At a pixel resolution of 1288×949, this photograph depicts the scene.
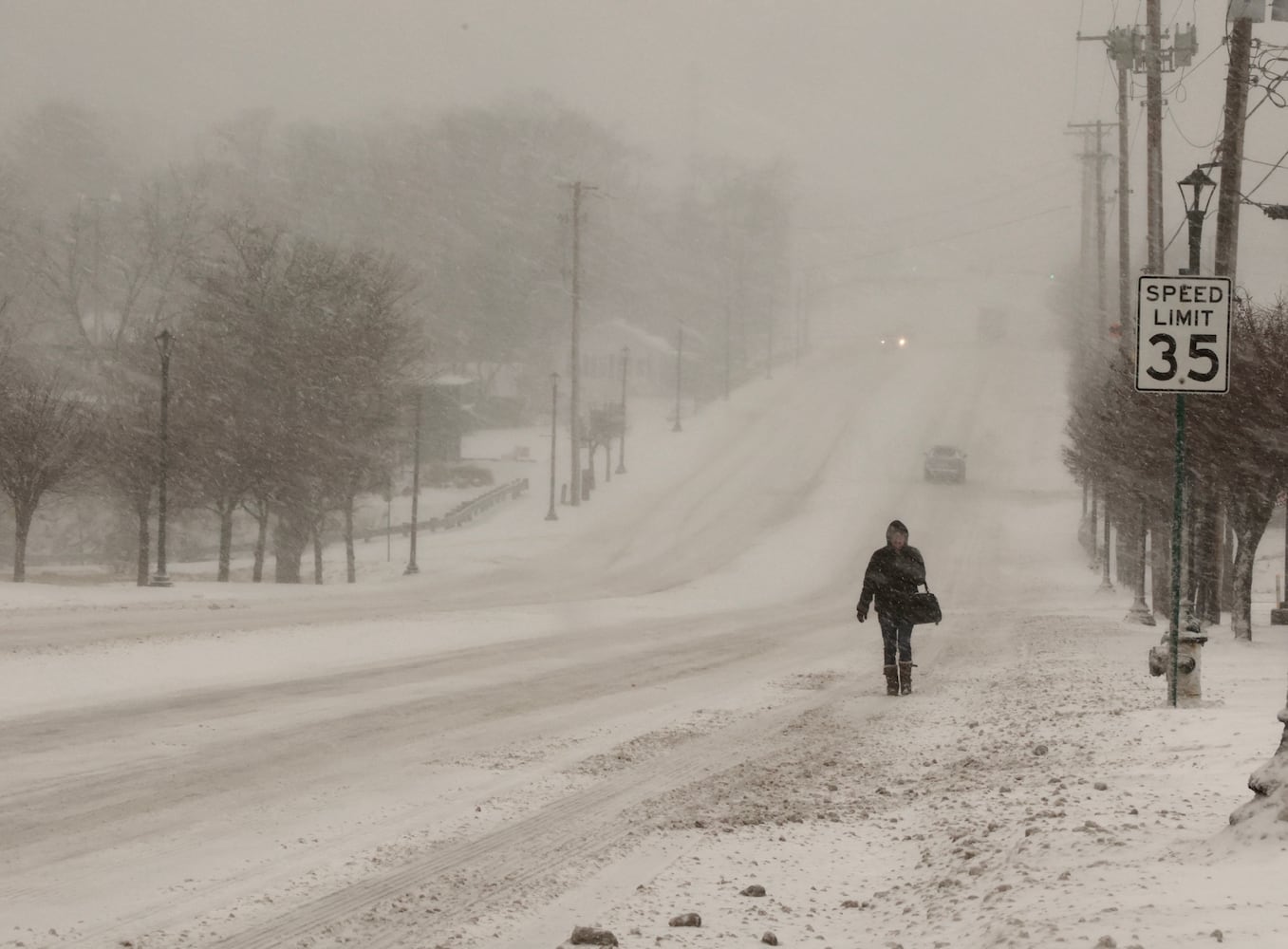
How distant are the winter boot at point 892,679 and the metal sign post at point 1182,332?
545 cm

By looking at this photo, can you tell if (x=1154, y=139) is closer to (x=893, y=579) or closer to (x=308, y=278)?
(x=893, y=579)

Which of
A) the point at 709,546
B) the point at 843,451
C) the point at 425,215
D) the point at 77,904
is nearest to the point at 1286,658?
the point at 77,904

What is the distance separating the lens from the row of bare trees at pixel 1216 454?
66.6 ft

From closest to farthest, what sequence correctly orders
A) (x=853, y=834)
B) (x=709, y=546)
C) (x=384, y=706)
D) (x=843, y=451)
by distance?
(x=853, y=834)
(x=384, y=706)
(x=709, y=546)
(x=843, y=451)

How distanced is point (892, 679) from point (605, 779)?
6114 mm

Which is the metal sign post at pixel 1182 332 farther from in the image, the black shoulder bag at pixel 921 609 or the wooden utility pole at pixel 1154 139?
the wooden utility pole at pixel 1154 139

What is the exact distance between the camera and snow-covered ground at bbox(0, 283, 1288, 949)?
20.7ft

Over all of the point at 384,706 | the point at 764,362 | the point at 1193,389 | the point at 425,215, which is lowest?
the point at 384,706

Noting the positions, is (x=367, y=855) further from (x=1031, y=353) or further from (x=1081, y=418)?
(x=1031, y=353)

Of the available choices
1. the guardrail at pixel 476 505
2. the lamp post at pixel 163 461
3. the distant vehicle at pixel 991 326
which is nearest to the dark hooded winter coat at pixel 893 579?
the lamp post at pixel 163 461

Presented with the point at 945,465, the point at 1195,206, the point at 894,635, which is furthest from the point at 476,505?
the point at 1195,206

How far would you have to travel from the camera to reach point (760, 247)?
4929 inches

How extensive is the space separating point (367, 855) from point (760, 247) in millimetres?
119962

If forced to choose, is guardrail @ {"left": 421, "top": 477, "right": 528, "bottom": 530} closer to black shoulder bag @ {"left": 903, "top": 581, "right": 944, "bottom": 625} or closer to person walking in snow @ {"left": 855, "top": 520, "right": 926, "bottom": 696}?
person walking in snow @ {"left": 855, "top": 520, "right": 926, "bottom": 696}
